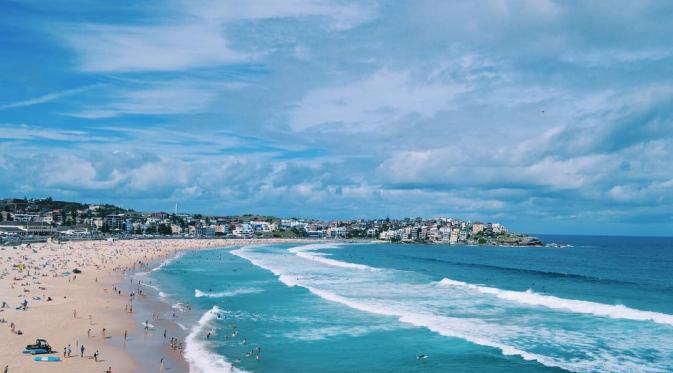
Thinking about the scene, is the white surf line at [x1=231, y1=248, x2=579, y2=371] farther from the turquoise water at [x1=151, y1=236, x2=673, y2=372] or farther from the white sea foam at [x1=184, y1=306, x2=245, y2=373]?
the white sea foam at [x1=184, y1=306, x2=245, y2=373]

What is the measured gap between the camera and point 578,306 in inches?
1668

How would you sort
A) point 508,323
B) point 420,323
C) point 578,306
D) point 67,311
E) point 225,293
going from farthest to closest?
1. point 225,293
2. point 578,306
3. point 67,311
4. point 508,323
5. point 420,323

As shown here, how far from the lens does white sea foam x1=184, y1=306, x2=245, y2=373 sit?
2491 centimetres

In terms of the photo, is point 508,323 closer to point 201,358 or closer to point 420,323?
point 420,323

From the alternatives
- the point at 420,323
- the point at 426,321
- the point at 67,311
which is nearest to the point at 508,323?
the point at 426,321

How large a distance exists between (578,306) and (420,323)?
15458 millimetres

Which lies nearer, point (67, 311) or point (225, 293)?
point (67, 311)

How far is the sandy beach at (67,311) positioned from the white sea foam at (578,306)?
30.8 metres

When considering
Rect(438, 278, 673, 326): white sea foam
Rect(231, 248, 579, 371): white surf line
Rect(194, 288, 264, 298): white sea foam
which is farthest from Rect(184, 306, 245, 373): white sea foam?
Rect(438, 278, 673, 326): white sea foam

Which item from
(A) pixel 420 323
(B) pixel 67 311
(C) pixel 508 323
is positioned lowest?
(B) pixel 67 311

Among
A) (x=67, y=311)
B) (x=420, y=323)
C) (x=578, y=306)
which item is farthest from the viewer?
(x=578, y=306)

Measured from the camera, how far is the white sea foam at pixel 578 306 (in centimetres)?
3788

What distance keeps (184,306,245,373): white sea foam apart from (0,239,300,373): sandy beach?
267cm

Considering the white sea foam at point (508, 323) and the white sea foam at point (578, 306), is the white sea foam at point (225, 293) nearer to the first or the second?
the white sea foam at point (508, 323)
